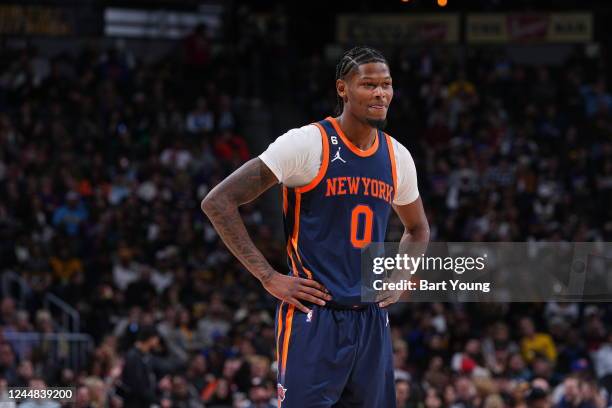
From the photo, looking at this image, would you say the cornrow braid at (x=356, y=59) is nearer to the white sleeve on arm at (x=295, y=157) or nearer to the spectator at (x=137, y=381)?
the white sleeve on arm at (x=295, y=157)

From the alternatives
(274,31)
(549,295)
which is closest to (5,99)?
(274,31)

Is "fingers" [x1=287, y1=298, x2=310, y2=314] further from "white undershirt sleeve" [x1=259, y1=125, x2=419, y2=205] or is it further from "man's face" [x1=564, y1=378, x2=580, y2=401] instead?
"man's face" [x1=564, y1=378, x2=580, y2=401]

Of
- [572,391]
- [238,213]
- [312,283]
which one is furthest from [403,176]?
[572,391]

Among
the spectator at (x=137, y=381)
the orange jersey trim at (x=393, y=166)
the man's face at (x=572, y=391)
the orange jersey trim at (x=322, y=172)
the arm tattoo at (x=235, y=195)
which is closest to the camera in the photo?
the arm tattoo at (x=235, y=195)

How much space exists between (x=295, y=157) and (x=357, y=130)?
0.35 m

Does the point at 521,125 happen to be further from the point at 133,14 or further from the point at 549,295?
the point at 549,295

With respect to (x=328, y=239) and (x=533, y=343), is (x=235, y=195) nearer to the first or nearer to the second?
(x=328, y=239)

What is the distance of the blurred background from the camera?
12914 millimetres

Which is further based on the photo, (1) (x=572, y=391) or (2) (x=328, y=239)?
(1) (x=572, y=391)

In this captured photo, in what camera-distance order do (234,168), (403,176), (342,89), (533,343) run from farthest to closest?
1. (234,168)
2. (533,343)
3. (403,176)
4. (342,89)

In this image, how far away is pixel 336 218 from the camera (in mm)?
4949

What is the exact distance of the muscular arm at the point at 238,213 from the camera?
4844 millimetres

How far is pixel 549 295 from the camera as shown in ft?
20.3

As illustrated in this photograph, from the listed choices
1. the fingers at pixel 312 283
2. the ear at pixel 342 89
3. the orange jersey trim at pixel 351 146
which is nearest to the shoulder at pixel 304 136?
the orange jersey trim at pixel 351 146
